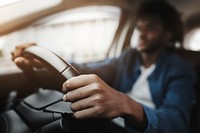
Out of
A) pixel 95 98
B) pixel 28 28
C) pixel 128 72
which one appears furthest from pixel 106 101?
pixel 128 72

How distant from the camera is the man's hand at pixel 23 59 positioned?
0.67 meters

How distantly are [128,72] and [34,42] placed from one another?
1.17ft

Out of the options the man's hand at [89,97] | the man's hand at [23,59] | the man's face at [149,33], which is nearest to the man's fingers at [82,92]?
the man's hand at [89,97]

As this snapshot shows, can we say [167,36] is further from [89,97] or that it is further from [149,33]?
[89,97]

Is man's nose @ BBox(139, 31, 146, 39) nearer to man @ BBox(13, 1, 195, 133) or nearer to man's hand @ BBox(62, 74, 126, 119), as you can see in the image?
man @ BBox(13, 1, 195, 133)

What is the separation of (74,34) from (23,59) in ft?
0.59

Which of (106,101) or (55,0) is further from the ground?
(55,0)

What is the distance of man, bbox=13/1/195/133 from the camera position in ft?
2.24

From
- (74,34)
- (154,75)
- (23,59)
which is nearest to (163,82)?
(154,75)

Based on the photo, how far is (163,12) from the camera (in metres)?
0.96

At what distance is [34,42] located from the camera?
68 centimetres

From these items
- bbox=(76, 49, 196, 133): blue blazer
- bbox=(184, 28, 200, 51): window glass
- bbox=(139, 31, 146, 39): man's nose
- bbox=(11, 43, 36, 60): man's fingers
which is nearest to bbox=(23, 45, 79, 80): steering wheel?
bbox=(11, 43, 36, 60): man's fingers

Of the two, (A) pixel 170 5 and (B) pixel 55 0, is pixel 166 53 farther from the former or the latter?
(B) pixel 55 0

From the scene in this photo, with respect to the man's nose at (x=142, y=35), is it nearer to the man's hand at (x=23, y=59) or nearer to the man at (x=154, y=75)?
the man at (x=154, y=75)
